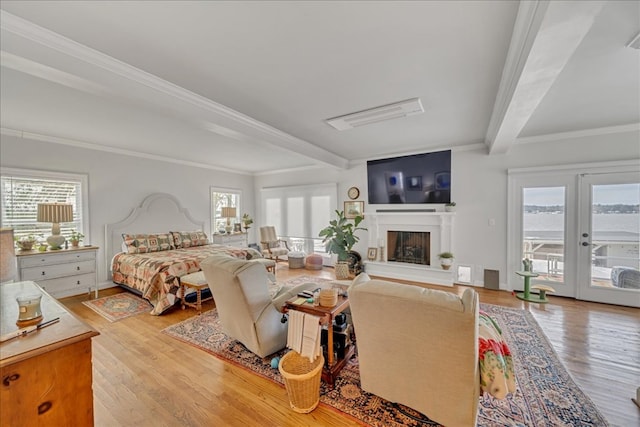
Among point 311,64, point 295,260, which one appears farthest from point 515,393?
point 295,260

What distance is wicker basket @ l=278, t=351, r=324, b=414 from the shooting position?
164cm

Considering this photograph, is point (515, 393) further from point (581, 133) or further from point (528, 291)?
point (581, 133)

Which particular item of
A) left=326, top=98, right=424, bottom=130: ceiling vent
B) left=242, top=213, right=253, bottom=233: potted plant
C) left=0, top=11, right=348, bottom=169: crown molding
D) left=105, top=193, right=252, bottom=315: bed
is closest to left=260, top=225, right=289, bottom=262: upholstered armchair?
left=242, top=213, right=253, bottom=233: potted plant

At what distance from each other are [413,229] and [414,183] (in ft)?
2.97

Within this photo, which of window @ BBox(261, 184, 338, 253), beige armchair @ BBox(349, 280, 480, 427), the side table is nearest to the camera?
beige armchair @ BBox(349, 280, 480, 427)

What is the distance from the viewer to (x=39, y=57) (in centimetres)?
163

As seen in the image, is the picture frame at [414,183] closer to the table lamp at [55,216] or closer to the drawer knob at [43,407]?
the drawer knob at [43,407]

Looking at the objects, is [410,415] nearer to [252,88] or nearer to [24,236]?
[252,88]

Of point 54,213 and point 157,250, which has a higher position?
point 54,213

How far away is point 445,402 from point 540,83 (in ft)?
7.52

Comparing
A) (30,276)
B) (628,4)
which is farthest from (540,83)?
(30,276)

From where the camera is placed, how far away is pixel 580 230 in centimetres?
367

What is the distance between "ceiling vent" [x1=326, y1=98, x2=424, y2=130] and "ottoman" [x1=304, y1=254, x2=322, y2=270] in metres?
3.36

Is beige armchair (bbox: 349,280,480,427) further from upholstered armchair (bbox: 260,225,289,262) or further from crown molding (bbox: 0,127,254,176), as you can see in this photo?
crown molding (bbox: 0,127,254,176)
